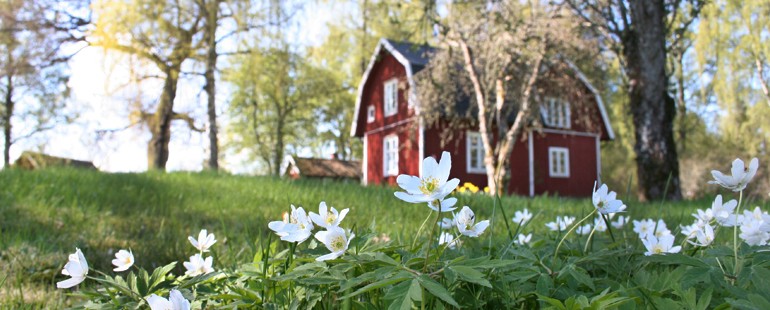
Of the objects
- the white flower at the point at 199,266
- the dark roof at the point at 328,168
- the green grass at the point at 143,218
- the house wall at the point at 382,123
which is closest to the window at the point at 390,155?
the house wall at the point at 382,123

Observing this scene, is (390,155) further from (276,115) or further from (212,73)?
(276,115)

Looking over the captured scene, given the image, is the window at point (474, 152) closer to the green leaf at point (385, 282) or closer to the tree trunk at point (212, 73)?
the tree trunk at point (212, 73)

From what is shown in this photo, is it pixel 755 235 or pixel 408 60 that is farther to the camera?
pixel 408 60

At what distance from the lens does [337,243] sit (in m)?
0.94

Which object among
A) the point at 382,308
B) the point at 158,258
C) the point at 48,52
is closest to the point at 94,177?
the point at 158,258

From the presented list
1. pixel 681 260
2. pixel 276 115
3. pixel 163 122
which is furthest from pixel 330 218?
pixel 276 115

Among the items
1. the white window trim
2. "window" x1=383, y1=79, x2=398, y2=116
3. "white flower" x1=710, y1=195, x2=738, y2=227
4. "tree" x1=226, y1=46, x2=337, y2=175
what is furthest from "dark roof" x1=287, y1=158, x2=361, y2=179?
"white flower" x1=710, y1=195, x2=738, y2=227

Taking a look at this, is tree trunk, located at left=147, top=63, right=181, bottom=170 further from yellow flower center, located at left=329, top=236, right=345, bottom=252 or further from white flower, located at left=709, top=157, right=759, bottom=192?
white flower, located at left=709, top=157, right=759, bottom=192

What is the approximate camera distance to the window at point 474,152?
18.2 m

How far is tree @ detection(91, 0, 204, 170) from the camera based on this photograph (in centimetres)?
1265

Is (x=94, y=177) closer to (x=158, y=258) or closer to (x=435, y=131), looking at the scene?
(x=158, y=258)

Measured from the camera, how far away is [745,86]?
19.6m

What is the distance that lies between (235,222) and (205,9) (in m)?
11.3

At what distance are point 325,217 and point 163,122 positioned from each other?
16.4 metres
